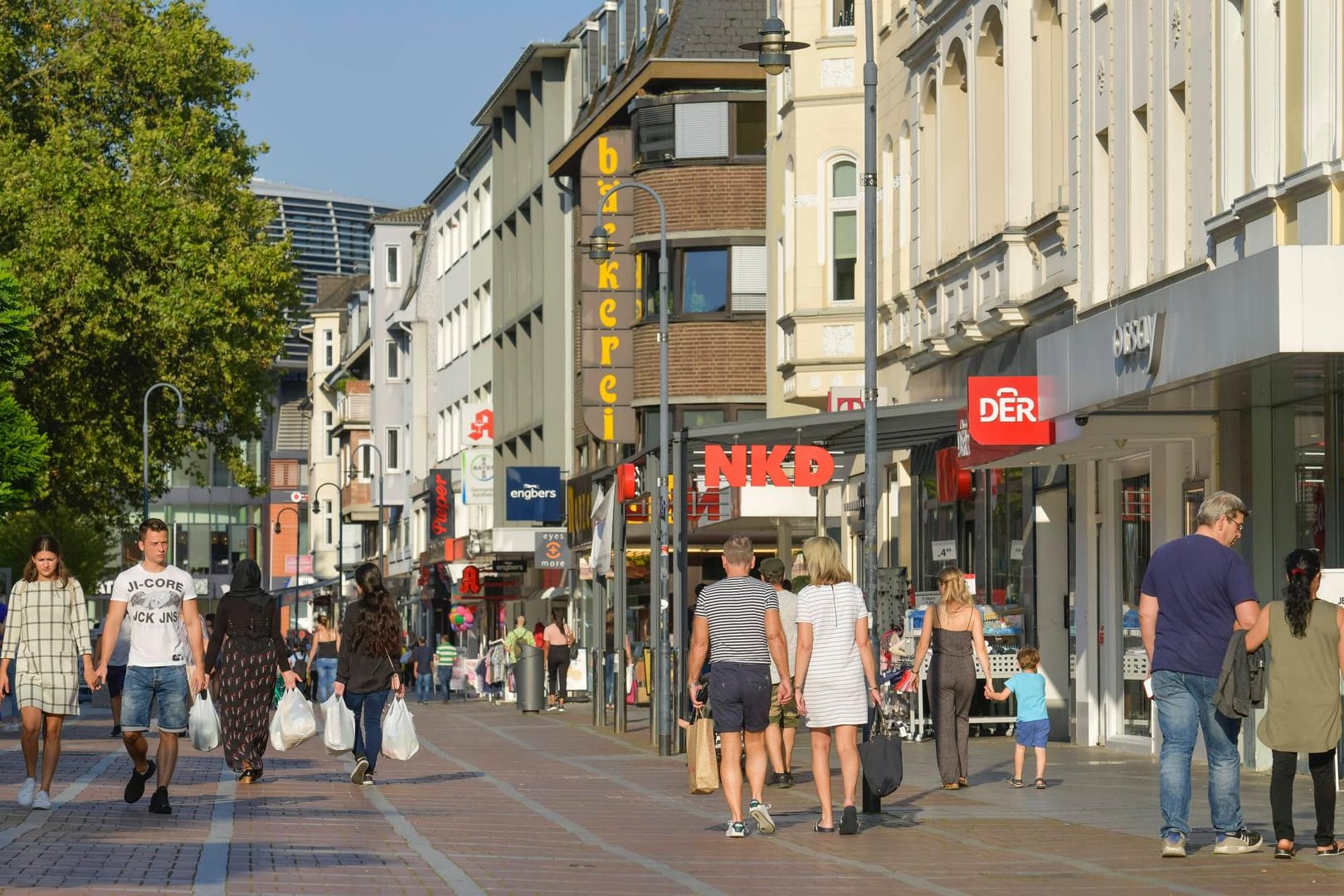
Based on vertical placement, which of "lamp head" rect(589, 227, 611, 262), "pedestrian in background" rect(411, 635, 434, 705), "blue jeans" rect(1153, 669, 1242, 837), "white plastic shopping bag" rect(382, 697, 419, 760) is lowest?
Result: "pedestrian in background" rect(411, 635, 434, 705)

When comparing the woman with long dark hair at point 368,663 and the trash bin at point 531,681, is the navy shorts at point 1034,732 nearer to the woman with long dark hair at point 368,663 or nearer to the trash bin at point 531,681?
the woman with long dark hair at point 368,663

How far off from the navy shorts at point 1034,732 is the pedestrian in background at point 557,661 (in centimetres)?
2438

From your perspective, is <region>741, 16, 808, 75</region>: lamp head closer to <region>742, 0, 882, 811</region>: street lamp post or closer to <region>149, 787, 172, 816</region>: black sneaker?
<region>742, 0, 882, 811</region>: street lamp post

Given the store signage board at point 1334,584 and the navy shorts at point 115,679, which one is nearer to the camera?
the store signage board at point 1334,584

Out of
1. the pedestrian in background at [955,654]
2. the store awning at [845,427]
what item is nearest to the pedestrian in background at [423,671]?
the store awning at [845,427]

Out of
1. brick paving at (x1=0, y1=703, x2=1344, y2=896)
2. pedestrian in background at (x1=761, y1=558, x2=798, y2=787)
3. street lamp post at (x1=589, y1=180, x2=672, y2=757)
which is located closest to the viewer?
brick paving at (x1=0, y1=703, x2=1344, y2=896)

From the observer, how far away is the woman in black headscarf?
19.2m

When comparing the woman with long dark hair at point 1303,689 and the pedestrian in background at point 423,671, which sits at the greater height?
the woman with long dark hair at point 1303,689

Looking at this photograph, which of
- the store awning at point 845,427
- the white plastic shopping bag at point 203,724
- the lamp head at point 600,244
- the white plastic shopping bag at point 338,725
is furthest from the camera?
the lamp head at point 600,244

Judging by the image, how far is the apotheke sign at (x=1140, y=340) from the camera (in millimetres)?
19109

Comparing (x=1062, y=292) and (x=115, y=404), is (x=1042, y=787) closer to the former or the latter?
(x=1062, y=292)

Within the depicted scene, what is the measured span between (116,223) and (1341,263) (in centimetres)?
3761

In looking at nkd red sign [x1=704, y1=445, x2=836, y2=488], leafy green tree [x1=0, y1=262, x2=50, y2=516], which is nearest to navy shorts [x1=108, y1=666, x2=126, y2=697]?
nkd red sign [x1=704, y1=445, x2=836, y2=488]

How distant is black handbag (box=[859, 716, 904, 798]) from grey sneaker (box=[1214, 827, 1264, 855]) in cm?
257
